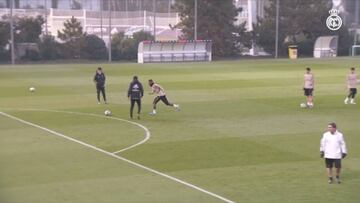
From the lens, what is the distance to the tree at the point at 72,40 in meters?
80.8

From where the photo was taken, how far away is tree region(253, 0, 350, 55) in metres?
88.2

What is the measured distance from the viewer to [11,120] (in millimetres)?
26703

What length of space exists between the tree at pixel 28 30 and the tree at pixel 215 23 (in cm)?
1999

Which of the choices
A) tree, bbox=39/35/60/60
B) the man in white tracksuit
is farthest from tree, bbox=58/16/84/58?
the man in white tracksuit

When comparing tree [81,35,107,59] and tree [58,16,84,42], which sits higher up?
tree [58,16,84,42]

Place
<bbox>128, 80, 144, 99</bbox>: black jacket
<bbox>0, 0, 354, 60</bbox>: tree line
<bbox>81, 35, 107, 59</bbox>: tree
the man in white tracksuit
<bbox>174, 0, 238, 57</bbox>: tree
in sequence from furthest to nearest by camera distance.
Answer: <bbox>174, 0, 238, 57</bbox>: tree, <bbox>81, 35, 107, 59</bbox>: tree, <bbox>0, 0, 354, 60</bbox>: tree line, <bbox>128, 80, 144, 99</bbox>: black jacket, the man in white tracksuit

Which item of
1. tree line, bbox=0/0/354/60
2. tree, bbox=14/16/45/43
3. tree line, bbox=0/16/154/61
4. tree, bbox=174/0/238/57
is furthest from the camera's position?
tree, bbox=174/0/238/57

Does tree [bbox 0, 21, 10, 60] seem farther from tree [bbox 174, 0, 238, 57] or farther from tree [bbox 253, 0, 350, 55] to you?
tree [bbox 253, 0, 350, 55]

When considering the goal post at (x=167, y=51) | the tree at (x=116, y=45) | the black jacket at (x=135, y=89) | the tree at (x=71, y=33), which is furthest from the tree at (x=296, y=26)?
the black jacket at (x=135, y=89)

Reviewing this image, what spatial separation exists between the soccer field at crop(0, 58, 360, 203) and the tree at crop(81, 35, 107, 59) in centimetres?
4311

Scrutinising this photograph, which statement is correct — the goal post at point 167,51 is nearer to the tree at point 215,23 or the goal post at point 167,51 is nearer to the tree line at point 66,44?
the tree line at point 66,44

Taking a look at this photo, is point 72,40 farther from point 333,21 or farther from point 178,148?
point 178,148

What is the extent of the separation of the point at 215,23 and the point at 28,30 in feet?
82.8

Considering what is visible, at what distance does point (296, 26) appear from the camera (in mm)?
89188
